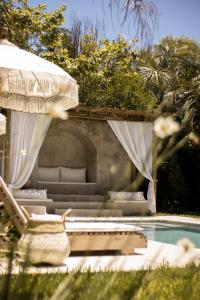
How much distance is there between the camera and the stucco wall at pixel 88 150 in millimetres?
14812

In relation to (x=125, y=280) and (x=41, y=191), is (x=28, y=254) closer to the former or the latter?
(x=125, y=280)

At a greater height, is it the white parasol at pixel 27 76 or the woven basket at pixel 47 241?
the white parasol at pixel 27 76

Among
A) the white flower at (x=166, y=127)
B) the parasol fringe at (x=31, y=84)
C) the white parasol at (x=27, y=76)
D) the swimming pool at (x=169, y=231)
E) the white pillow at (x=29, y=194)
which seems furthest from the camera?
the white pillow at (x=29, y=194)

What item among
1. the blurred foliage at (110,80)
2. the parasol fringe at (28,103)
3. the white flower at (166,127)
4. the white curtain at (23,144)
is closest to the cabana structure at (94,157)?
the white curtain at (23,144)

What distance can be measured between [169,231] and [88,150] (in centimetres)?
518

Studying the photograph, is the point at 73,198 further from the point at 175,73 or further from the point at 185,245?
the point at 185,245

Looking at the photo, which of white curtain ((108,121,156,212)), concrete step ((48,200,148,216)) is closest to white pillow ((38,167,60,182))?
concrete step ((48,200,148,216))

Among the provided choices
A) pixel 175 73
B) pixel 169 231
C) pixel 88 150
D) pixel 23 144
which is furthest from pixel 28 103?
pixel 175 73

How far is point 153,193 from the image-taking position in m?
14.4

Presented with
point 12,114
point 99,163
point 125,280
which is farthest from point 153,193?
point 125,280

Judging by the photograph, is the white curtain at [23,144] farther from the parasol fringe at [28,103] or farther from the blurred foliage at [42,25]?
the parasol fringe at [28,103]

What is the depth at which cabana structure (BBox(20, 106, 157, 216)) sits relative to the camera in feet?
46.0

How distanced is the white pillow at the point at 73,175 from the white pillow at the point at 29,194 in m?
2.09

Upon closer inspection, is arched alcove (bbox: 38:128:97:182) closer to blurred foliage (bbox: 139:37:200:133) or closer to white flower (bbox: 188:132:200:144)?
blurred foliage (bbox: 139:37:200:133)
